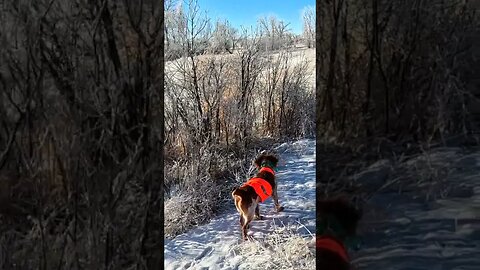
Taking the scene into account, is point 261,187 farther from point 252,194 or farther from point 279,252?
point 279,252

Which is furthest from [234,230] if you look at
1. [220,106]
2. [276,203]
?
[220,106]

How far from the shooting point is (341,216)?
136 centimetres

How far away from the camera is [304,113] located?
6918 mm

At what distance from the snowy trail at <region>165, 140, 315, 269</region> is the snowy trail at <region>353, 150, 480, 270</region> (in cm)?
270

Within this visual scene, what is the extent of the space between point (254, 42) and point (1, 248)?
18.2 ft

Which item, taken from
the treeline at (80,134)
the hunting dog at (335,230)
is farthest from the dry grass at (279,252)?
the treeline at (80,134)

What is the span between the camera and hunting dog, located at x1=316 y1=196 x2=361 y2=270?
136 cm

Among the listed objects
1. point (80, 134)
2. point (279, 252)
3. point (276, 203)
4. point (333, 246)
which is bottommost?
point (279, 252)

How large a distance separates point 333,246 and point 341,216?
98 millimetres

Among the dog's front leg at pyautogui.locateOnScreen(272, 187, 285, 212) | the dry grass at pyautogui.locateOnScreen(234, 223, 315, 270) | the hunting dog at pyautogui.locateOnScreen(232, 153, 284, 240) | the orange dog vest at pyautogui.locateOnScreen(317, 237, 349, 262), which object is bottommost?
the dry grass at pyautogui.locateOnScreen(234, 223, 315, 270)

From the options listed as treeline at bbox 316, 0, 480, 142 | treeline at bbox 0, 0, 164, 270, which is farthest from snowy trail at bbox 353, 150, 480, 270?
treeline at bbox 0, 0, 164, 270

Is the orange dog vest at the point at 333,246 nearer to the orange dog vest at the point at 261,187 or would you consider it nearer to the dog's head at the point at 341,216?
the dog's head at the point at 341,216

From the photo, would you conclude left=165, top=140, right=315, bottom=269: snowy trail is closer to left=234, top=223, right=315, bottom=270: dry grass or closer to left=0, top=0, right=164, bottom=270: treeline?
left=234, top=223, right=315, bottom=270: dry grass

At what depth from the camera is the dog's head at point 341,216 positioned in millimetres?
1357
